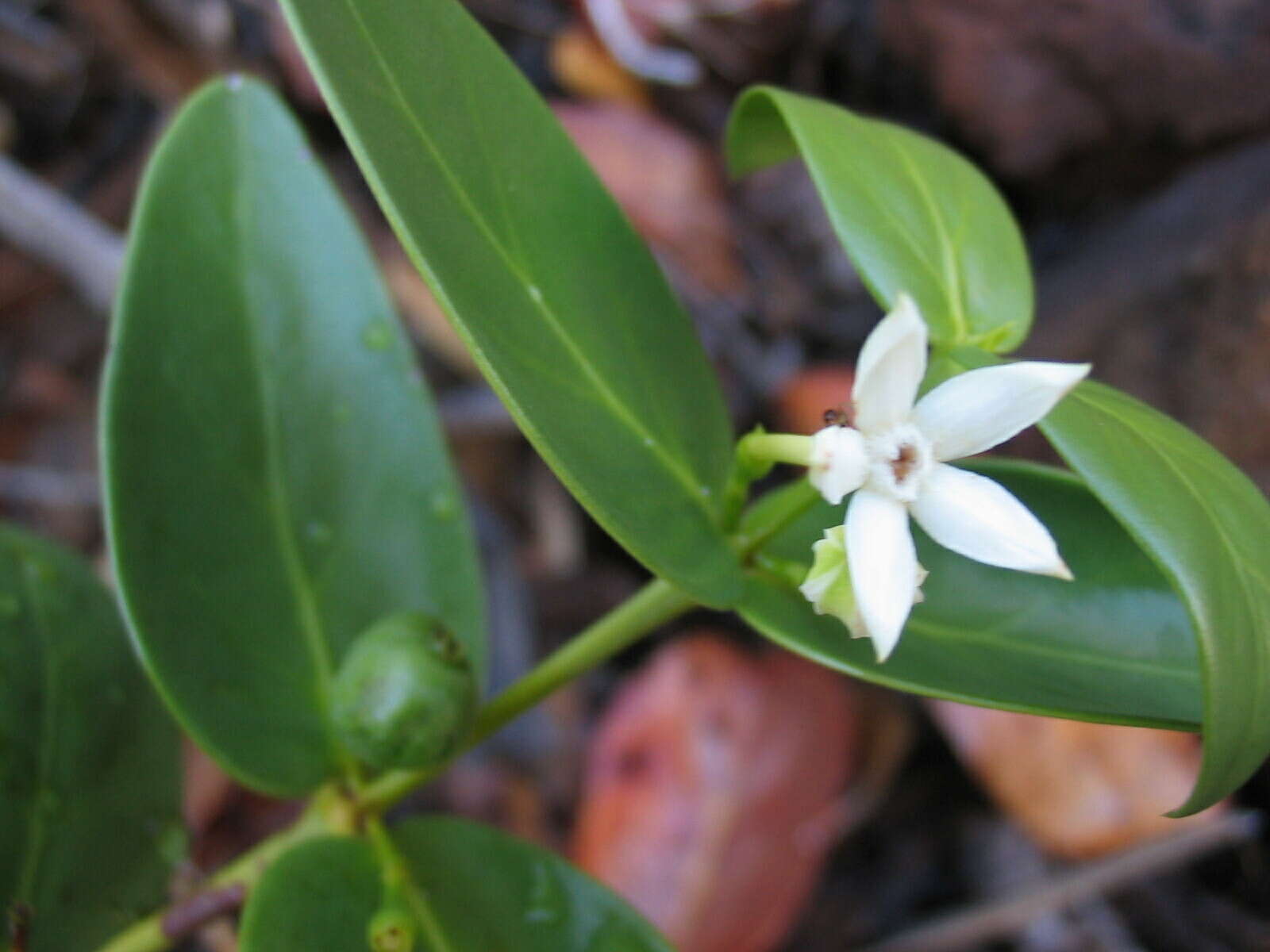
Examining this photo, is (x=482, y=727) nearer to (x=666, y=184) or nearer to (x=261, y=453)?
(x=261, y=453)

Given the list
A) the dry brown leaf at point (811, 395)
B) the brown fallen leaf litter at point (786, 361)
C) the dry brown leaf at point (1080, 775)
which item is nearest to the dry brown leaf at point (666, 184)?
the brown fallen leaf litter at point (786, 361)

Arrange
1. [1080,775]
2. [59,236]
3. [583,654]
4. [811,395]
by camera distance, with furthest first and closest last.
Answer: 1. [811,395]
2. [59,236]
3. [1080,775]
4. [583,654]

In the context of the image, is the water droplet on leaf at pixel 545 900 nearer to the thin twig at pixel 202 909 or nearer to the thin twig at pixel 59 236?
the thin twig at pixel 202 909

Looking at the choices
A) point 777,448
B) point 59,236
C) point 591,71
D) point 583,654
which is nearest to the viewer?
point 777,448

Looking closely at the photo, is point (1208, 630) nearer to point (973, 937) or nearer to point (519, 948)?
point (519, 948)

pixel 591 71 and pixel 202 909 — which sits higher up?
pixel 591 71

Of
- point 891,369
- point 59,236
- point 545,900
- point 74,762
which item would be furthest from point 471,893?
point 59,236

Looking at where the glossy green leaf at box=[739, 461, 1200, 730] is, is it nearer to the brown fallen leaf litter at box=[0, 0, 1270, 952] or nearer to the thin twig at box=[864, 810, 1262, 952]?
the brown fallen leaf litter at box=[0, 0, 1270, 952]
